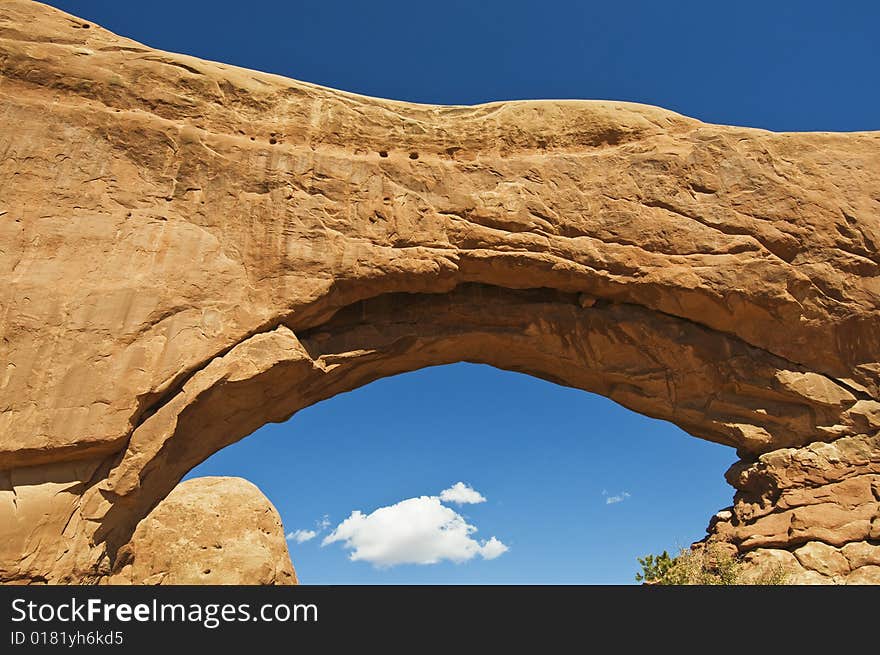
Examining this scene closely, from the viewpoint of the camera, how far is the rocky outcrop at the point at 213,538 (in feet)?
53.5

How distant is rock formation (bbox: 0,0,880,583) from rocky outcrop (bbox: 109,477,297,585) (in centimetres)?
566

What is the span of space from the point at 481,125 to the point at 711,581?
8018 mm

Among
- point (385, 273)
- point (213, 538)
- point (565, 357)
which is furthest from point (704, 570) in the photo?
point (213, 538)

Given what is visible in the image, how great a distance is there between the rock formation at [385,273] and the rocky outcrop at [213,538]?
5.66 meters

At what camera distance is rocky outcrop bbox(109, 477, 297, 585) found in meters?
16.3

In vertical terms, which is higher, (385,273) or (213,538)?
(385,273)

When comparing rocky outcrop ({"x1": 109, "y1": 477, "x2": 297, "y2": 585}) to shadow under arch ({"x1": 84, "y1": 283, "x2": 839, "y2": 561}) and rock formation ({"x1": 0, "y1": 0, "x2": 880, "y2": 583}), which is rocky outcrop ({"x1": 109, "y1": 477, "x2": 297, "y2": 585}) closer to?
rock formation ({"x1": 0, "y1": 0, "x2": 880, "y2": 583})

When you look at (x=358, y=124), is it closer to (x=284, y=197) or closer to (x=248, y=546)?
(x=284, y=197)

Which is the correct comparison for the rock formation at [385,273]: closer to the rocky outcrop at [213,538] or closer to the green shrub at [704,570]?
the green shrub at [704,570]

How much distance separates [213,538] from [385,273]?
9090mm

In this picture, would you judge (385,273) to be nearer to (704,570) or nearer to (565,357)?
(565,357)

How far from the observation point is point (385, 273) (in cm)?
1161
